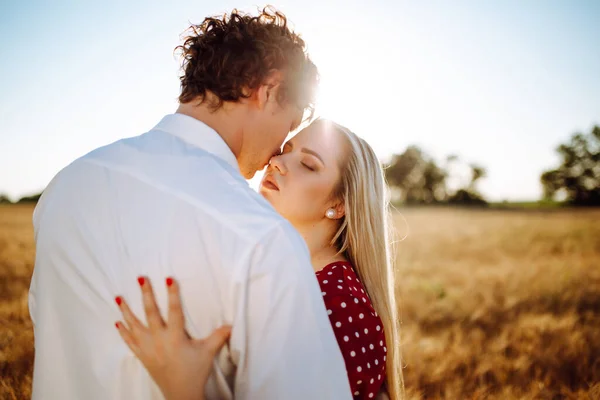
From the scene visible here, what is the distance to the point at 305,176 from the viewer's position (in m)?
2.51

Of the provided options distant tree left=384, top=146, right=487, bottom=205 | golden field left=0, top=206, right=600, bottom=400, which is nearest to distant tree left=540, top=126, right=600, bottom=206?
distant tree left=384, top=146, right=487, bottom=205

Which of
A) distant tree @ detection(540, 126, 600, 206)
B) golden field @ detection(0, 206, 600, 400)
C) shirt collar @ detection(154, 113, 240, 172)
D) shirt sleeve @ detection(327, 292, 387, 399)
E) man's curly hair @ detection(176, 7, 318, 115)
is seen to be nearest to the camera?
shirt collar @ detection(154, 113, 240, 172)

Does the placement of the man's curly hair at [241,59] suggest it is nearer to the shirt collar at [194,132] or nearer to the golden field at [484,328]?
the shirt collar at [194,132]

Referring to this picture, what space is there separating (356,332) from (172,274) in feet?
3.47

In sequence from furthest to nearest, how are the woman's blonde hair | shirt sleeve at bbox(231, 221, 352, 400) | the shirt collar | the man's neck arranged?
the woman's blonde hair
the man's neck
the shirt collar
shirt sleeve at bbox(231, 221, 352, 400)

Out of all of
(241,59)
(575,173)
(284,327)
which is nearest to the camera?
(284,327)

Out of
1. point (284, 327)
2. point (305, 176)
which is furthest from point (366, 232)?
point (284, 327)

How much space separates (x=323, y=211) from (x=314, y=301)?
145 centimetres

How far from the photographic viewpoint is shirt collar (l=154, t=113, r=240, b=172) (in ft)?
5.13

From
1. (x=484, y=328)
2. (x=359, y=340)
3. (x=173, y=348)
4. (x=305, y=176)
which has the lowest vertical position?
(x=484, y=328)

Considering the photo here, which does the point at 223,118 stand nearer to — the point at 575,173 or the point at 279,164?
the point at 279,164

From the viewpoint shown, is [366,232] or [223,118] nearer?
[223,118]

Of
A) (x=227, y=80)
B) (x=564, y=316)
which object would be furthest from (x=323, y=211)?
(x=564, y=316)

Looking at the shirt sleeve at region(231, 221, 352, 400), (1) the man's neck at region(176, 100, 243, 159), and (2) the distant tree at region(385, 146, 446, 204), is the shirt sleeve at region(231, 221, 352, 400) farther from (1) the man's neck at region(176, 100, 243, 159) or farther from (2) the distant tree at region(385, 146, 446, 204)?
(2) the distant tree at region(385, 146, 446, 204)
